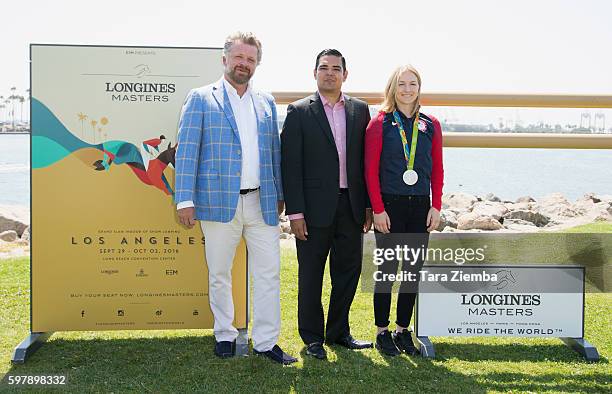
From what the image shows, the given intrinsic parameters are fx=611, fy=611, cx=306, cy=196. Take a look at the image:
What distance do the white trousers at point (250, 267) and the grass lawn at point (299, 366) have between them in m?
0.21

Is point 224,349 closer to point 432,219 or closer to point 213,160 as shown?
point 213,160

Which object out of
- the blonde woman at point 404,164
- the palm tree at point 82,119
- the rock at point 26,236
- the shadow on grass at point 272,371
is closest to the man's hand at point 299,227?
the blonde woman at point 404,164

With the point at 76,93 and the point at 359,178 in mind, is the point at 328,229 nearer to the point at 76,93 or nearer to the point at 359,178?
the point at 359,178

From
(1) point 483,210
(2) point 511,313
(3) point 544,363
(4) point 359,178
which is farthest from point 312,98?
(1) point 483,210

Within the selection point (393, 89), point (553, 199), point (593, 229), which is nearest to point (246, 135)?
point (393, 89)

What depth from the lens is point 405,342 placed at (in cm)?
390

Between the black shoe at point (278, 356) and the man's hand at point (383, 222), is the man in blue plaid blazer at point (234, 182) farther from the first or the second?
the man's hand at point (383, 222)

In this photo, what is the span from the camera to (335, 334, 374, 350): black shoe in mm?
3908

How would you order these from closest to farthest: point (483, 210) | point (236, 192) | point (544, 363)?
point (236, 192), point (544, 363), point (483, 210)

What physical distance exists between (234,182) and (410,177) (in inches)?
40.7

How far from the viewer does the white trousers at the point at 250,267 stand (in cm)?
363

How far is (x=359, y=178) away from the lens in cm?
372

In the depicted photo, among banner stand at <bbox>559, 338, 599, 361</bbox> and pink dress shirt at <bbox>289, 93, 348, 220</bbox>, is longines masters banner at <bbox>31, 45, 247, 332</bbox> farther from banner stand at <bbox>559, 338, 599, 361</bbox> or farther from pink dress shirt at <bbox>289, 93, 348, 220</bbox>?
banner stand at <bbox>559, 338, 599, 361</bbox>

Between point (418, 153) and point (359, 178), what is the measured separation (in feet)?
1.25
